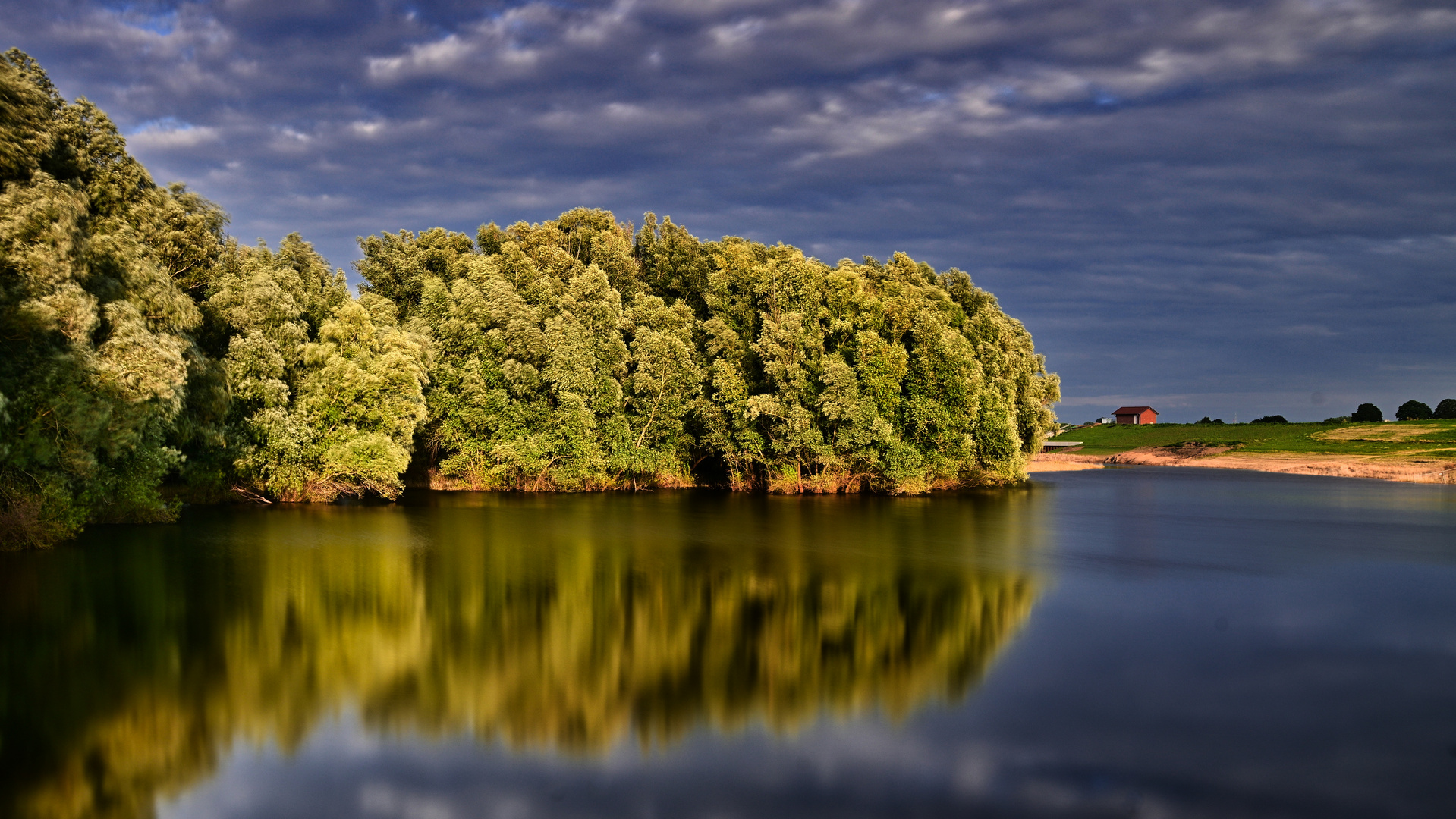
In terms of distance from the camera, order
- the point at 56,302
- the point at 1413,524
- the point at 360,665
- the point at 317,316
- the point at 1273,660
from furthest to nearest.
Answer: the point at 317,316 → the point at 1413,524 → the point at 56,302 → the point at 1273,660 → the point at 360,665

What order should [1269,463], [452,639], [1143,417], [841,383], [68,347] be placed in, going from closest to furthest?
[452,639] → [68,347] → [841,383] → [1269,463] → [1143,417]

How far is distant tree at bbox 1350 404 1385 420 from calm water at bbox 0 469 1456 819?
104318mm

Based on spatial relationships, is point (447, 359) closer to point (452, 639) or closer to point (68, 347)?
point (68, 347)

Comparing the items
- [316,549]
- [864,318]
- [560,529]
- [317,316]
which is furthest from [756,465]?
[316,549]

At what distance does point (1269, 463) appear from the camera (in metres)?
105

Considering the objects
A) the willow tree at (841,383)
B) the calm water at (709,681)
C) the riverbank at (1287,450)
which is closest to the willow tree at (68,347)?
the calm water at (709,681)

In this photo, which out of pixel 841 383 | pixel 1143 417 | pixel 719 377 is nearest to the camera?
pixel 841 383

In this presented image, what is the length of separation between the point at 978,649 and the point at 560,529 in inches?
1016

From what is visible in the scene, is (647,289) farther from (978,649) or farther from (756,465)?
(978,649)

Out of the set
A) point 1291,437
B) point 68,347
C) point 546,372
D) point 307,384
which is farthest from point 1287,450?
point 68,347

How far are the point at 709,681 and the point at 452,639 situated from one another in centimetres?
719

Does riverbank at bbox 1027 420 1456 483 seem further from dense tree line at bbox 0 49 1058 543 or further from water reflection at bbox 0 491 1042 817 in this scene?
water reflection at bbox 0 491 1042 817

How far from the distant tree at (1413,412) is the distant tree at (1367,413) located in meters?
2.13

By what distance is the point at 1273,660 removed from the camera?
68.6 feet
